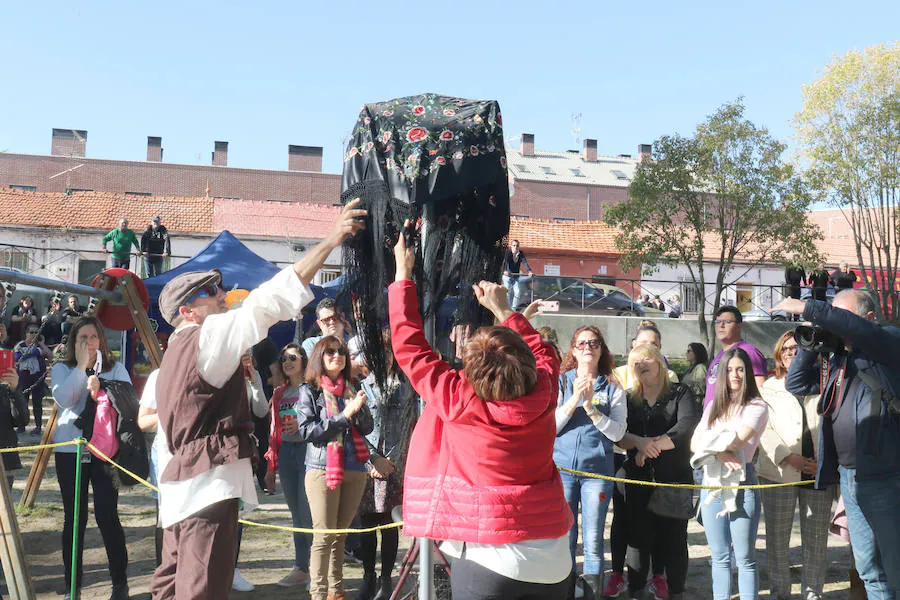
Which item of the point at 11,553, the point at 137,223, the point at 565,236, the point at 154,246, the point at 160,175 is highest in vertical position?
the point at 160,175

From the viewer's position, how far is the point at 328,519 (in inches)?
193

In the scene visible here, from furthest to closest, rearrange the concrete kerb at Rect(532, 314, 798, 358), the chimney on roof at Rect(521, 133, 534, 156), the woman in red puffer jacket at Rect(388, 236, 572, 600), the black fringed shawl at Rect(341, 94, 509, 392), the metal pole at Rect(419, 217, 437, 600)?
the chimney on roof at Rect(521, 133, 534, 156) < the concrete kerb at Rect(532, 314, 798, 358) < the metal pole at Rect(419, 217, 437, 600) < the black fringed shawl at Rect(341, 94, 509, 392) < the woman in red puffer jacket at Rect(388, 236, 572, 600)

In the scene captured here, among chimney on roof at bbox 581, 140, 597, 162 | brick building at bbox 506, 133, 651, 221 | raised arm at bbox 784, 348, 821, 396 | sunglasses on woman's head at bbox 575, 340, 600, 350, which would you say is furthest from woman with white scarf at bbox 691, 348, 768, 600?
chimney on roof at bbox 581, 140, 597, 162

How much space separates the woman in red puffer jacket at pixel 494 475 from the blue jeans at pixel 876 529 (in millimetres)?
1902

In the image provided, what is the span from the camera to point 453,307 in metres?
3.47

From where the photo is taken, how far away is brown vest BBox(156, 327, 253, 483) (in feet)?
10.2

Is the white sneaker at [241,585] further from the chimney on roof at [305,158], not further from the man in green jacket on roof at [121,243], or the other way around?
the chimney on roof at [305,158]

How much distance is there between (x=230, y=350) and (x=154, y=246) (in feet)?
51.6

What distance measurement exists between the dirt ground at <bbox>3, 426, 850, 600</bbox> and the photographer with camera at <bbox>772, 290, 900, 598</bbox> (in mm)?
1727

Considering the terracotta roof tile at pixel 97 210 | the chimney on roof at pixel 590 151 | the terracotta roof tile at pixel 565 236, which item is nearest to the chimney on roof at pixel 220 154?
the terracotta roof tile at pixel 97 210

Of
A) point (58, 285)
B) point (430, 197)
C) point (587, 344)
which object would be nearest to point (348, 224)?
point (430, 197)

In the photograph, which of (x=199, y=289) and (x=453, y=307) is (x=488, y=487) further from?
(x=199, y=289)

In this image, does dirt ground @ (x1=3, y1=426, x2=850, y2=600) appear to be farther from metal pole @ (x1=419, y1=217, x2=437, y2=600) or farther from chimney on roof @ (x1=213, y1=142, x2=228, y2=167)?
chimney on roof @ (x1=213, y1=142, x2=228, y2=167)

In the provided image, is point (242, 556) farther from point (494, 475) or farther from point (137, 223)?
point (137, 223)
